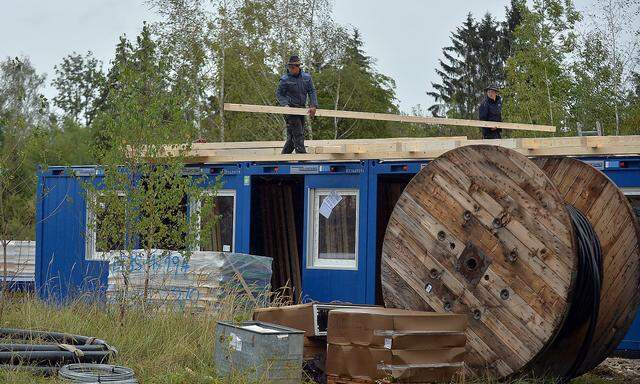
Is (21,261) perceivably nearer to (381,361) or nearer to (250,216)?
(250,216)

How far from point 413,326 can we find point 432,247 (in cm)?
149

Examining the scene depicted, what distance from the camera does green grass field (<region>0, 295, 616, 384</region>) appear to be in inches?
374

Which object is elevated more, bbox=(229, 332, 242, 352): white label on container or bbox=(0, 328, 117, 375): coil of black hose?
bbox=(229, 332, 242, 352): white label on container

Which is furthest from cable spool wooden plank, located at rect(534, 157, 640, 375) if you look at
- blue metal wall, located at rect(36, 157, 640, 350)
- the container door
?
the container door

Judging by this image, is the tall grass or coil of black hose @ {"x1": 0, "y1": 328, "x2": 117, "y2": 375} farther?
the tall grass

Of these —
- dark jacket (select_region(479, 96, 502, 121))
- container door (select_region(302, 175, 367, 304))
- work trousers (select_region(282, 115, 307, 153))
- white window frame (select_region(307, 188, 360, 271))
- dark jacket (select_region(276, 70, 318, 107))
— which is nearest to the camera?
container door (select_region(302, 175, 367, 304))

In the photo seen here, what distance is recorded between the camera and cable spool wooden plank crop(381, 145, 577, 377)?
9.74m

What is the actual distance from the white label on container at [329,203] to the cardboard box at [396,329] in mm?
5146

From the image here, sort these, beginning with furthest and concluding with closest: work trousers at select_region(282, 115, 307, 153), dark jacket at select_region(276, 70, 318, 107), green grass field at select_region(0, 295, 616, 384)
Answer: dark jacket at select_region(276, 70, 318, 107)
work trousers at select_region(282, 115, 307, 153)
green grass field at select_region(0, 295, 616, 384)

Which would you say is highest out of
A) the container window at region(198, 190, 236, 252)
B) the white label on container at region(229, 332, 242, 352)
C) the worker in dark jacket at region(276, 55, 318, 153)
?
the worker in dark jacket at region(276, 55, 318, 153)

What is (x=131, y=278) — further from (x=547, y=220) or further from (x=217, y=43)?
(x=217, y=43)

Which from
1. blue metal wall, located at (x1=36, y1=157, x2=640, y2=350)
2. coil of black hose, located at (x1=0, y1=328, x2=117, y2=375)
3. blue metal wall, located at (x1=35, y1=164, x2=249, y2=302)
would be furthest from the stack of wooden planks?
coil of black hose, located at (x1=0, y1=328, x2=117, y2=375)

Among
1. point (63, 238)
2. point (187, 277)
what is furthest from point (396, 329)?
point (63, 238)

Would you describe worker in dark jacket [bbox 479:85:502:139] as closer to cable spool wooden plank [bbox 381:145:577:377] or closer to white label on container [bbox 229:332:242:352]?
cable spool wooden plank [bbox 381:145:577:377]
